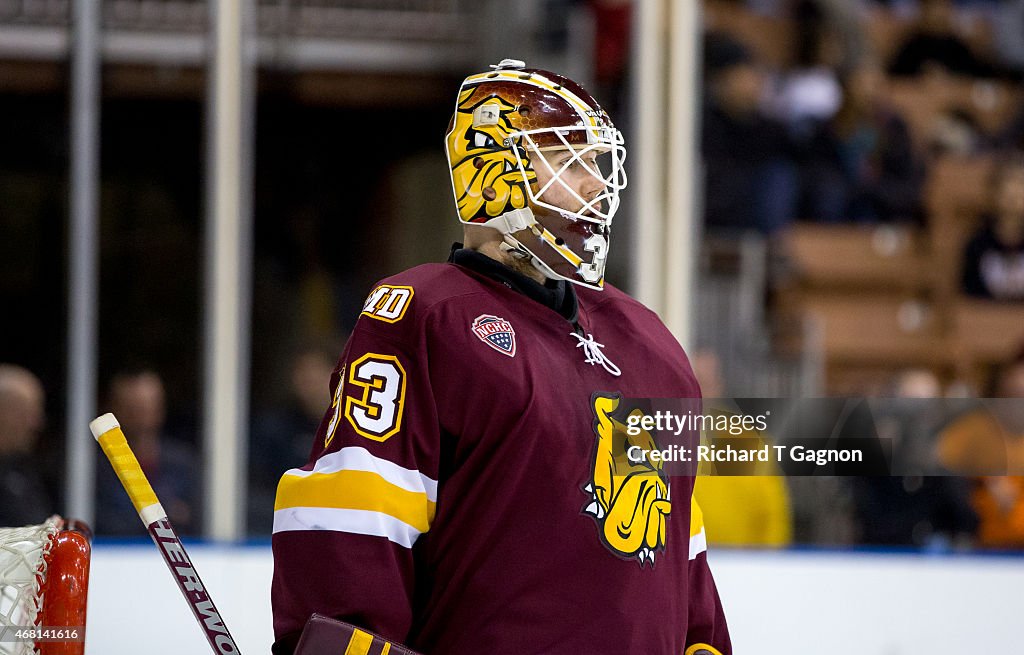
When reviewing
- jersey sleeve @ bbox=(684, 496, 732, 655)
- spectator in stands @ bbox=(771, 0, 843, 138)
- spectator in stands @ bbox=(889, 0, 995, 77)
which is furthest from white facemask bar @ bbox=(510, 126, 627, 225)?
spectator in stands @ bbox=(889, 0, 995, 77)

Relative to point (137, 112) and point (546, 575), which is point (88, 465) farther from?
point (546, 575)

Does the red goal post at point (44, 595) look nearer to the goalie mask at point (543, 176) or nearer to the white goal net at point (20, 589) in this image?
the white goal net at point (20, 589)

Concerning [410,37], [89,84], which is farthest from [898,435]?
[89,84]

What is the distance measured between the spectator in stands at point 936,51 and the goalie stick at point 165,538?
210 inches

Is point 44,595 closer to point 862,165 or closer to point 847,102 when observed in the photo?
point 862,165

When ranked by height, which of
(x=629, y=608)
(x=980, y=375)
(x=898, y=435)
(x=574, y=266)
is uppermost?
(x=574, y=266)

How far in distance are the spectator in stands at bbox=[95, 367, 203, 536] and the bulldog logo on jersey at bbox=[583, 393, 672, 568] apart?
2.19 m

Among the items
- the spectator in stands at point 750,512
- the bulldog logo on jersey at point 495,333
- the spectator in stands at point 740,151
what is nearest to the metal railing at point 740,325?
the spectator in stands at point 740,151

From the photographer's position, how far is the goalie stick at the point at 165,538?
131cm

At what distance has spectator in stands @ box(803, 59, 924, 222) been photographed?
507 centimetres

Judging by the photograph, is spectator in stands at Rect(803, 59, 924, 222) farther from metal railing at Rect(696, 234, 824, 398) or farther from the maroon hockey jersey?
the maroon hockey jersey

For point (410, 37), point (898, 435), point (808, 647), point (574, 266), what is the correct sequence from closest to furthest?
point (574, 266) < point (808, 647) < point (898, 435) < point (410, 37)

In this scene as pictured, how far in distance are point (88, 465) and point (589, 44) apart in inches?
82.9

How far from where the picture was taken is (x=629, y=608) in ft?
4.31
